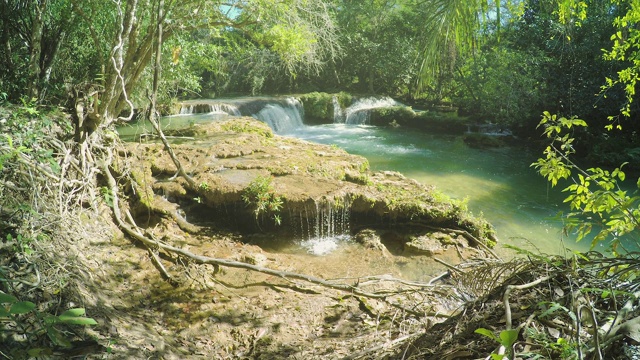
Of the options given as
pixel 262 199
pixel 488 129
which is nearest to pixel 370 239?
pixel 262 199

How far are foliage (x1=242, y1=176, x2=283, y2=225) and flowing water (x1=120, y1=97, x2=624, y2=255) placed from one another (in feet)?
2.06

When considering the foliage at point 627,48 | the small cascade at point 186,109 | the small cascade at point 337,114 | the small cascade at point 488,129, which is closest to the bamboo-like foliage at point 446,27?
the foliage at point 627,48

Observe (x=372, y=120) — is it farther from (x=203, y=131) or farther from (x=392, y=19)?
(x=203, y=131)

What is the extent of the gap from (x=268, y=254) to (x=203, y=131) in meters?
5.50

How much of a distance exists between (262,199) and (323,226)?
3.37 feet

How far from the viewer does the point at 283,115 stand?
17.1 metres

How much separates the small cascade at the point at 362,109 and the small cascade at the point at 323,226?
12500 millimetres

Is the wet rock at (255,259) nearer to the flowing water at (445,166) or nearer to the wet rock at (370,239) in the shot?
the flowing water at (445,166)

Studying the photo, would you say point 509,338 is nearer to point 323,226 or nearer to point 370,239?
point 370,239

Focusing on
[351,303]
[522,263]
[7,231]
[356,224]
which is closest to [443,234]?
[356,224]

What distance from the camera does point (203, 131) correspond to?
9.79 metres

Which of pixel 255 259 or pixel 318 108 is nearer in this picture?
pixel 255 259

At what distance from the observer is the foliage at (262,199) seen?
18.8 feet

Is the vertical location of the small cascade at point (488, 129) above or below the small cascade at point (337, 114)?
below
